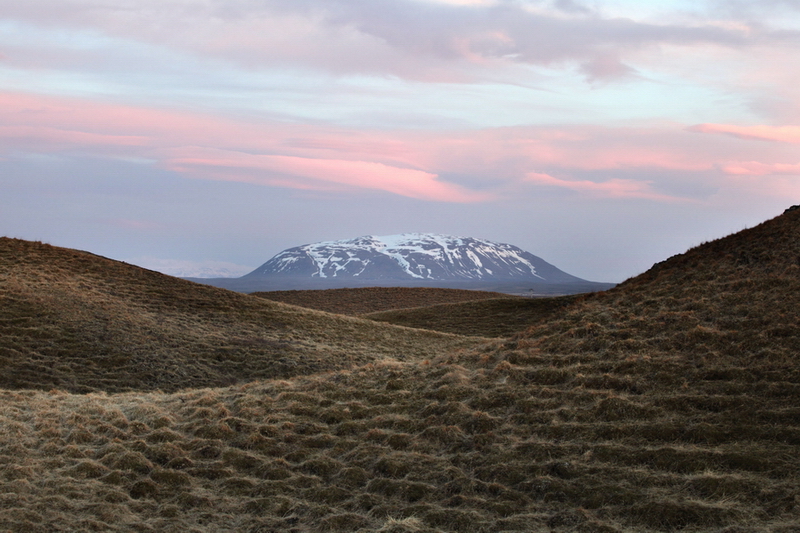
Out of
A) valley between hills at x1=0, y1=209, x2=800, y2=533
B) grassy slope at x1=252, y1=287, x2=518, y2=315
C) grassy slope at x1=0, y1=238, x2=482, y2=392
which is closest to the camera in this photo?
valley between hills at x1=0, y1=209, x2=800, y2=533

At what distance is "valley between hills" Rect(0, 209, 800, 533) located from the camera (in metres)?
9.81

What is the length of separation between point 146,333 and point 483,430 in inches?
887

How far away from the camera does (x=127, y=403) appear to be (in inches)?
715

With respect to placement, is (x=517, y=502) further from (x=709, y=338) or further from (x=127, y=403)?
(x=127, y=403)

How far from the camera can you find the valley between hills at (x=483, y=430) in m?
9.81

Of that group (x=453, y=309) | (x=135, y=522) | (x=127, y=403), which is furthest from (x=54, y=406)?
(x=453, y=309)

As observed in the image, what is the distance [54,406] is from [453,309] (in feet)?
141

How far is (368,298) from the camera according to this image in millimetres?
73500

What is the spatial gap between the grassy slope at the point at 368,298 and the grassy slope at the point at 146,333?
81.8ft

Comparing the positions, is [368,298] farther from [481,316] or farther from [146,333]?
[146,333]

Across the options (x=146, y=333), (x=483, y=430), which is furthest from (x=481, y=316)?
(x=483, y=430)

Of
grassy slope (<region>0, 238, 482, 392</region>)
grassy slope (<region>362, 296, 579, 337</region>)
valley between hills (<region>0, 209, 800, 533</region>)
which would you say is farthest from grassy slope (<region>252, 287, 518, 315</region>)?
valley between hills (<region>0, 209, 800, 533</region>)

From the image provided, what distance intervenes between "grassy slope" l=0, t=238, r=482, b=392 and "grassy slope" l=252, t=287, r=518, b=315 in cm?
2494

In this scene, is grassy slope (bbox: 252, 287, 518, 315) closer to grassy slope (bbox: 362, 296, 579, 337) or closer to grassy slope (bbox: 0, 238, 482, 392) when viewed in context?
grassy slope (bbox: 362, 296, 579, 337)
